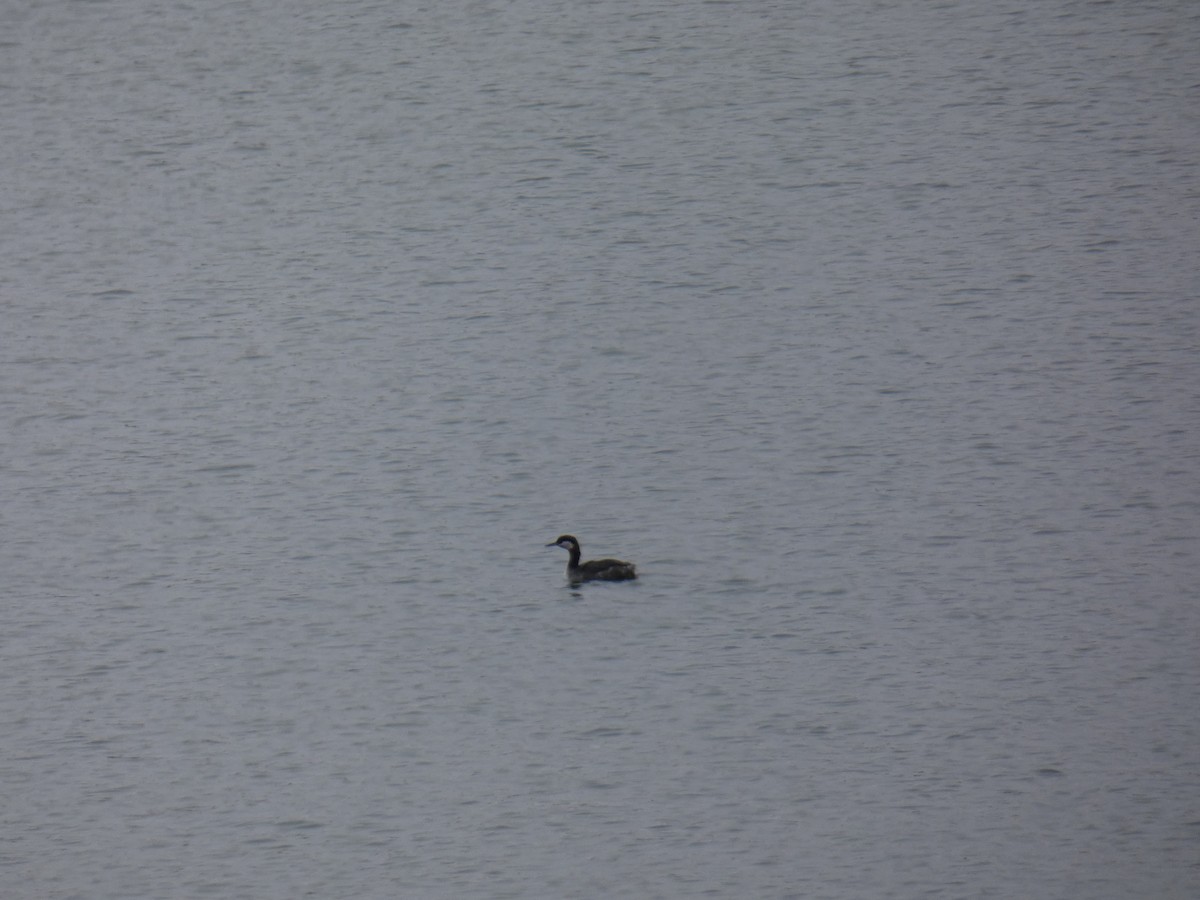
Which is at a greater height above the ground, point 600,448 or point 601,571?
point 600,448

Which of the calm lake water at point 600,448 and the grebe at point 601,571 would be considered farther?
the grebe at point 601,571

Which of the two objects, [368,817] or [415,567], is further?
[415,567]

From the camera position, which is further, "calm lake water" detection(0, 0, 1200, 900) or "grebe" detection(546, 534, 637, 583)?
"grebe" detection(546, 534, 637, 583)

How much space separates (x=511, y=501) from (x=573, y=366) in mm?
3432

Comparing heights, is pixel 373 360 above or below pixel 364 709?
above

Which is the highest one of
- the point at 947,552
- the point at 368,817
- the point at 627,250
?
the point at 627,250

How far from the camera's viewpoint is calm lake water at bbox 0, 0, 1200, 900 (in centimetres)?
1305

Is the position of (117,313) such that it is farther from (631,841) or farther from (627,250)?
(631,841)

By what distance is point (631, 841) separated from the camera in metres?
12.5

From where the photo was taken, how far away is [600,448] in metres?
19.5

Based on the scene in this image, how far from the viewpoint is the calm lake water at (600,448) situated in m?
13.1

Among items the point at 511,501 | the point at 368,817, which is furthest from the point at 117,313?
the point at 368,817

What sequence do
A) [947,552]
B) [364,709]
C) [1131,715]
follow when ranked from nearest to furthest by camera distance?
1. [1131,715]
2. [364,709]
3. [947,552]

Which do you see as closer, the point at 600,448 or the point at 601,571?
the point at 601,571
